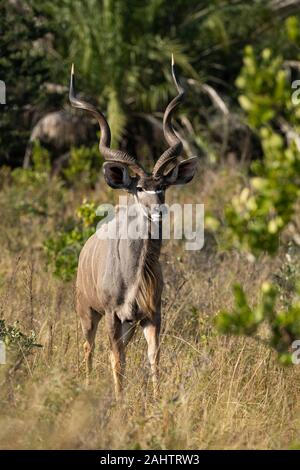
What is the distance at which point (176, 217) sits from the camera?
1016 cm

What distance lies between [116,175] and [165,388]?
5.81 feet

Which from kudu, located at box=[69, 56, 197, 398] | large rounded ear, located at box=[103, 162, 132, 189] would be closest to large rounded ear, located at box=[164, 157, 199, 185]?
kudu, located at box=[69, 56, 197, 398]

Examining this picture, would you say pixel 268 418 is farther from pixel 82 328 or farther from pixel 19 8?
pixel 19 8

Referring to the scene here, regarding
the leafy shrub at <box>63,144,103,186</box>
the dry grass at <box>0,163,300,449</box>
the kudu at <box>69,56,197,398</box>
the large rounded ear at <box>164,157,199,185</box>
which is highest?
the leafy shrub at <box>63,144,103,186</box>

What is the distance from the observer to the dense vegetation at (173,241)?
3.54m

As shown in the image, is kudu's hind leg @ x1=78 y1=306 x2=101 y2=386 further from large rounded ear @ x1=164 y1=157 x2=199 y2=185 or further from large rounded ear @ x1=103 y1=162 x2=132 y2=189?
large rounded ear @ x1=164 y1=157 x2=199 y2=185

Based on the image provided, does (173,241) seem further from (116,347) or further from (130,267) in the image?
(116,347)

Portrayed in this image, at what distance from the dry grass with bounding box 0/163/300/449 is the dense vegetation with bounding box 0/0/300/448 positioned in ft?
0.04

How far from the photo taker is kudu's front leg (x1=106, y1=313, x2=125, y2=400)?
18.9 feet

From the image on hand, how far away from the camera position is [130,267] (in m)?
6.32

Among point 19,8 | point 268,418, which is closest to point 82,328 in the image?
point 268,418

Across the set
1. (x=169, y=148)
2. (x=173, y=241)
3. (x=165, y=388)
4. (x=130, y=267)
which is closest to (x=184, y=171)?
(x=169, y=148)

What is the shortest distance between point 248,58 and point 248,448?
2098 millimetres

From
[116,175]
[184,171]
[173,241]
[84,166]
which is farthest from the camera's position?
[84,166]
